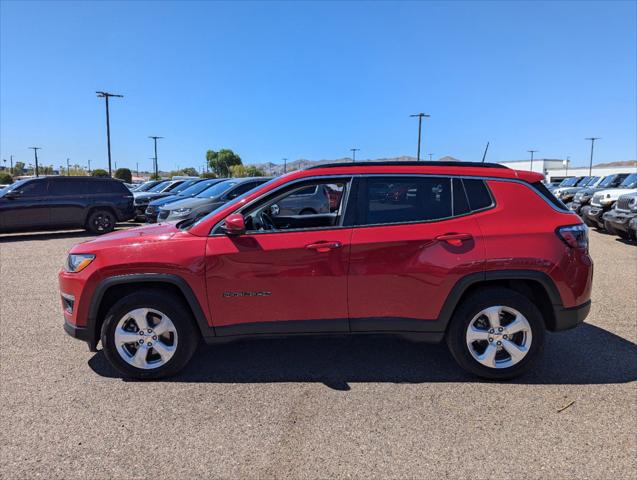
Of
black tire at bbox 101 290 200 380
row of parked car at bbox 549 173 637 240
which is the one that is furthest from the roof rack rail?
row of parked car at bbox 549 173 637 240

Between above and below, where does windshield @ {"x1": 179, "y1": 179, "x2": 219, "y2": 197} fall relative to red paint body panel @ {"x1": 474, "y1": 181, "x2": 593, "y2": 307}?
above

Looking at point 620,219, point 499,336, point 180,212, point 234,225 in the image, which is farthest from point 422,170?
point 620,219

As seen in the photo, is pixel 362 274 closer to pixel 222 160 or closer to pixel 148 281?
pixel 148 281

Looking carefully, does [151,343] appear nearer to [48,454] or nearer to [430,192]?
[48,454]

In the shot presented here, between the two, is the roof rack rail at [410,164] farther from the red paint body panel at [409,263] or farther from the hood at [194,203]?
the hood at [194,203]

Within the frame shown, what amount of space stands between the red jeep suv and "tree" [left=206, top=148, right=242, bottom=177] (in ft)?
368

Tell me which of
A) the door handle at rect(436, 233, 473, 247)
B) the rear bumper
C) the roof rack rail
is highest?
the roof rack rail

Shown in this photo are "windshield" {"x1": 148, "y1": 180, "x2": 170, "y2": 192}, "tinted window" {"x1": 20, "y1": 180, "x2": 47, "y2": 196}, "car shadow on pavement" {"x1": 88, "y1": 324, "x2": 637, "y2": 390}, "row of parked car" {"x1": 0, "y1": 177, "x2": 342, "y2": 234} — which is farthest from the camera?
"windshield" {"x1": 148, "y1": 180, "x2": 170, "y2": 192}

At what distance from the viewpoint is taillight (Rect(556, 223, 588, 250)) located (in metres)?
3.69

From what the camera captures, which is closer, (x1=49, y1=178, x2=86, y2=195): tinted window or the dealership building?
(x1=49, y1=178, x2=86, y2=195): tinted window

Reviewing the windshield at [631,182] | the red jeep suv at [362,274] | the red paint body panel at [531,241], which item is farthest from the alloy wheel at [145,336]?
the windshield at [631,182]

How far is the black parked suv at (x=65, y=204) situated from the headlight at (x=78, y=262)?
403 inches

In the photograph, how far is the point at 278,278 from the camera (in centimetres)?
362

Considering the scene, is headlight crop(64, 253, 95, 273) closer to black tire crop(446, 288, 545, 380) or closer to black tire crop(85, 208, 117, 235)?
black tire crop(446, 288, 545, 380)
